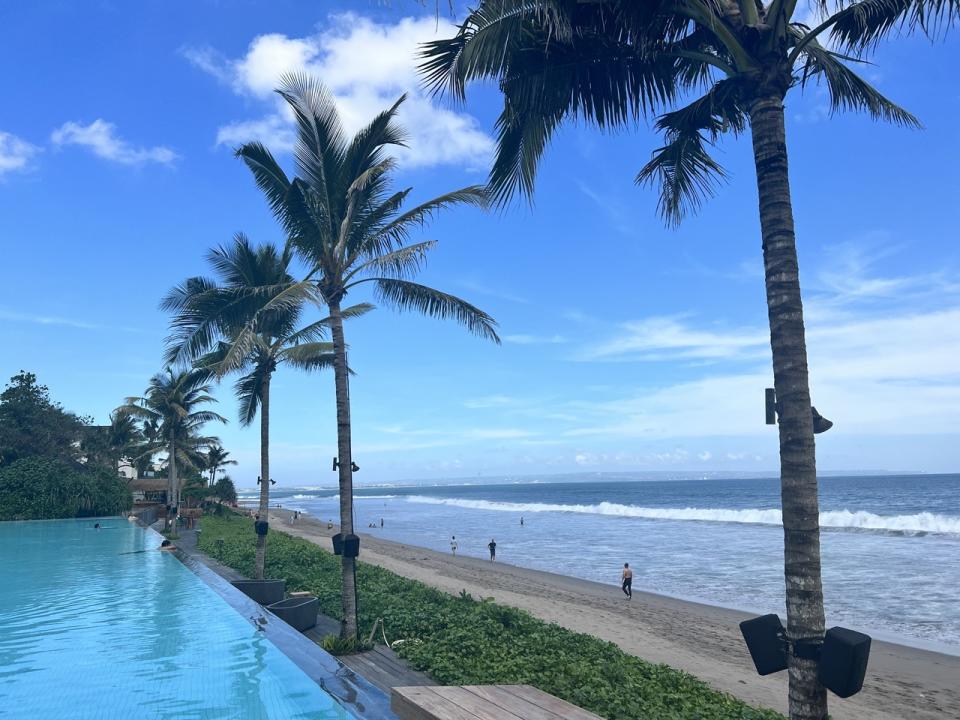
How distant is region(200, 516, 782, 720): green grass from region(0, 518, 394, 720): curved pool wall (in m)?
1.79

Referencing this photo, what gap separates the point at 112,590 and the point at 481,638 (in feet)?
41.8

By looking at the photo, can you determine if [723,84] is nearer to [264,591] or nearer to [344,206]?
[344,206]

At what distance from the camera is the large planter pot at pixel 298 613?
12.5 meters

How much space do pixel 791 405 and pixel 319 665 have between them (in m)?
7.05

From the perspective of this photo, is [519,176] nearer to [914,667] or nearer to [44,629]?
[44,629]

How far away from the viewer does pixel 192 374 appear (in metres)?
20.5

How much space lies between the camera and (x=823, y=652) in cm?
445

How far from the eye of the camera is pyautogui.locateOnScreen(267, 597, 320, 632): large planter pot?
1250 cm

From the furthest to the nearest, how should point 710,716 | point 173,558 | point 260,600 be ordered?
point 173,558
point 260,600
point 710,716

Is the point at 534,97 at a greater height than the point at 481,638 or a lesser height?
greater

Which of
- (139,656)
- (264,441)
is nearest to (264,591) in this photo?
(139,656)

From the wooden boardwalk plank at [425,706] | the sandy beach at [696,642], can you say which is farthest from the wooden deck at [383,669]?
the sandy beach at [696,642]

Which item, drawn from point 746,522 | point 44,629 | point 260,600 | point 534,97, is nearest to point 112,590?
point 44,629

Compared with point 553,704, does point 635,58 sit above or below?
above
